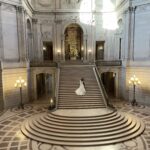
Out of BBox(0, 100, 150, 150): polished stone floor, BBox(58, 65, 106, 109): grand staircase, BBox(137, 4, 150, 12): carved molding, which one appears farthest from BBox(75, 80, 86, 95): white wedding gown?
BBox(137, 4, 150, 12): carved molding

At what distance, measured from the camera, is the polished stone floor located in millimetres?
10039

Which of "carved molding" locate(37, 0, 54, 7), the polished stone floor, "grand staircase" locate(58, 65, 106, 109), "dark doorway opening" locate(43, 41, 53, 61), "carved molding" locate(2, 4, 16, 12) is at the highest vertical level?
"carved molding" locate(37, 0, 54, 7)

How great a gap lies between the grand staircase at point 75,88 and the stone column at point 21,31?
4.39m

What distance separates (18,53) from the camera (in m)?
18.2

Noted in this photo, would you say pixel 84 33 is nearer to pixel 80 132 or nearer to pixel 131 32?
pixel 131 32

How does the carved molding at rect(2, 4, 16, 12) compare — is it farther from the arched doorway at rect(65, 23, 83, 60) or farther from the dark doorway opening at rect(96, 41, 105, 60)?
the dark doorway opening at rect(96, 41, 105, 60)

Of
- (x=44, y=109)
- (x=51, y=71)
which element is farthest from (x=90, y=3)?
(x=44, y=109)

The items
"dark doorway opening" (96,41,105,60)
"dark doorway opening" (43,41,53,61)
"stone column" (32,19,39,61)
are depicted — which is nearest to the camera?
"stone column" (32,19,39,61)

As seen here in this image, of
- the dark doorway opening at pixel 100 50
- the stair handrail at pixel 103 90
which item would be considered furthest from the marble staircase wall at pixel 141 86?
the dark doorway opening at pixel 100 50

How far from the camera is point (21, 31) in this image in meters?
18.2

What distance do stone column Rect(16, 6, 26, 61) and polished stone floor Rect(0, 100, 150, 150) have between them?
5658 millimetres

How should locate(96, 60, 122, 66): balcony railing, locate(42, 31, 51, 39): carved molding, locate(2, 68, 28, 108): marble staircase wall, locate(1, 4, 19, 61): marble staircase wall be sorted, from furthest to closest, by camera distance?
locate(42, 31, 51, 39): carved molding, locate(96, 60, 122, 66): balcony railing, locate(2, 68, 28, 108): marble staircase wall, locate(1, 4, 19, 61): marble staircase wall

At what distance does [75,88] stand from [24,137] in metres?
6.83

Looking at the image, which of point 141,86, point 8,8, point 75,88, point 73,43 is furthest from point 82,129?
point 73,43
